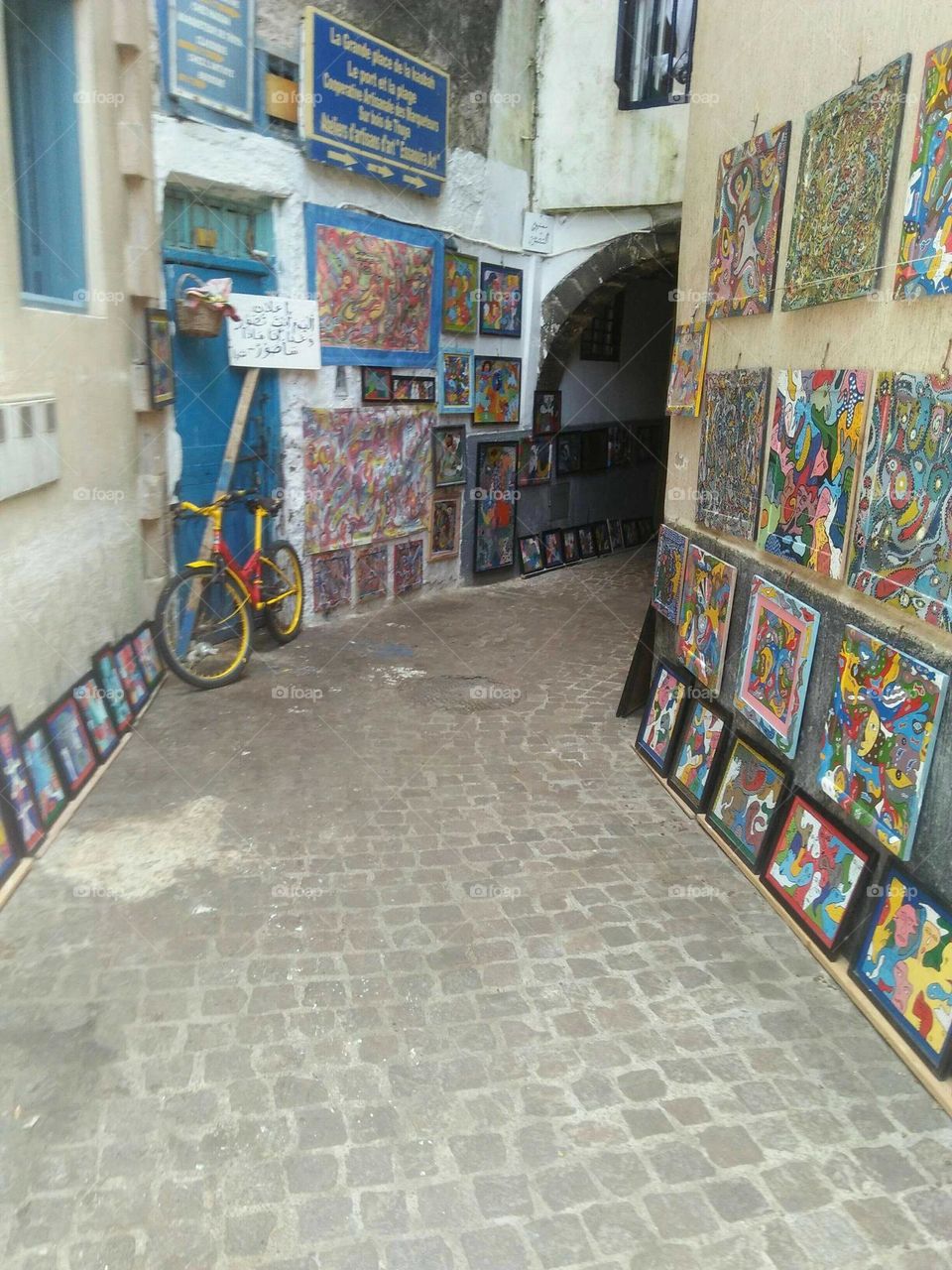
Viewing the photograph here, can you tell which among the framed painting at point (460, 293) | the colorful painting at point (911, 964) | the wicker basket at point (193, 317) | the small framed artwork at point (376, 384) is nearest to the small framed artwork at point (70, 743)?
the wicker basket at point (193, 317)

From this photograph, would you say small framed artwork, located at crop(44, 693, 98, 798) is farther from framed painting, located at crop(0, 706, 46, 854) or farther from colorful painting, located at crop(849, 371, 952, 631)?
colorful painting, located at crop(849, 371, 952, 631)

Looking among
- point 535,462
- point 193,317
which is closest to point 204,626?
point 193,317

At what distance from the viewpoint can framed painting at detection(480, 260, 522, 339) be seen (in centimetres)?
899

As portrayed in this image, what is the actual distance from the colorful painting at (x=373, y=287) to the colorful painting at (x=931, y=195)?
16.4ft

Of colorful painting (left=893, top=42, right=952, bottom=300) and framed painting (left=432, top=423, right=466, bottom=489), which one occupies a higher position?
colorful painting (left=893, top=42, right=952, bottom=300)

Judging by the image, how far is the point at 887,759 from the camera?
3.19 m

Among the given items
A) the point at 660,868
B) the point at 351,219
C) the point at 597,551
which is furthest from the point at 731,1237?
the point at 597,551

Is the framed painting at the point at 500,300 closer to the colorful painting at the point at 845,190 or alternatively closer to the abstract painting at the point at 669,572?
the abstract painting at the point at 669,572

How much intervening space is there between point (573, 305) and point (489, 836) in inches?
275

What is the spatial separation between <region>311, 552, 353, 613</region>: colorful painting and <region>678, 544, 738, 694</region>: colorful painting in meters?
3.56

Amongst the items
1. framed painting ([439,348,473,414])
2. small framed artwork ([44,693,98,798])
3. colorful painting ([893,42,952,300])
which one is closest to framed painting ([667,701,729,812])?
colorful painting ([893,42,952,300])

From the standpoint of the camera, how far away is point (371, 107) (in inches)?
286

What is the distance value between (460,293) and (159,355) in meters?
3.62

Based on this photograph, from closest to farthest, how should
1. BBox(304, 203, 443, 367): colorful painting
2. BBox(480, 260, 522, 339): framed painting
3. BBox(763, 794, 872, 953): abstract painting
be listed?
BBox(763, 794, 872, 953): abstract painting → BBox(304, 203, 443, 367): colorful painting → BBox(480, 260, 522, 339): framed painting
